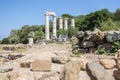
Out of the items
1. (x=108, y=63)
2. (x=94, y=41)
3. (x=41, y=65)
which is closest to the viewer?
(x=108, y=63)

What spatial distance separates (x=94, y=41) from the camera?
42.9 ft

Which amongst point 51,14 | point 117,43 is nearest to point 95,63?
point 117,43

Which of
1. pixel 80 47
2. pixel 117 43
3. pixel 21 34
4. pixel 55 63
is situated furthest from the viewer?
pixel 21 34

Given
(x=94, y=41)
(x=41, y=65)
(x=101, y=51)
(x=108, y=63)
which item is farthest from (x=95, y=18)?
(x=41, y=65)

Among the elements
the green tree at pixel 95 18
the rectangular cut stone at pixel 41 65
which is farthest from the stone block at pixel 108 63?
the green tree at pixel 95 18

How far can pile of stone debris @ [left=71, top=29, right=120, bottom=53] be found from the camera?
12219 millimetres

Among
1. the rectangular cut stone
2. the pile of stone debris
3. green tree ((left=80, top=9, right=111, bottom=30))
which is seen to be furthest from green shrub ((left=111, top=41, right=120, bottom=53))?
green tree ((left=80, top=9, right=111, bottom=30))

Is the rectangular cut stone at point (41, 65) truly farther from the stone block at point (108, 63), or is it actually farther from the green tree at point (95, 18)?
the green tree at point (95, 18)

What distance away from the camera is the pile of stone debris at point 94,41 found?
40.1 feet

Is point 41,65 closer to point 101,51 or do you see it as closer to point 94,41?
point 101,51

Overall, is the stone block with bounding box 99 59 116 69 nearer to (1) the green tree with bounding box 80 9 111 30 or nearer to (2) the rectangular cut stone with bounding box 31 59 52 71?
(2) the rectangular cut stone with bounding box 31 59 52 71

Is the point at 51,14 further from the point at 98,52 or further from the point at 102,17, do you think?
the point at 98,52

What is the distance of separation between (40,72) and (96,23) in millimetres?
64265

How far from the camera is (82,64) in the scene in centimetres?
854
